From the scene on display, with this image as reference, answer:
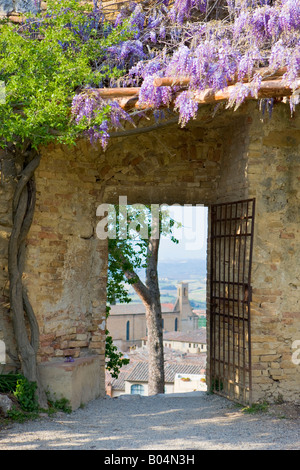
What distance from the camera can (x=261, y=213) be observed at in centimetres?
549

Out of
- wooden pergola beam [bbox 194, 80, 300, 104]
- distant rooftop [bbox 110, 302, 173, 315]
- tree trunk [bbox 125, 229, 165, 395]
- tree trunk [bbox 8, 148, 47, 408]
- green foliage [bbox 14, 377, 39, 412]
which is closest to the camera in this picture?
wooden pergola beam [bbox 194, 80, 300, 104]

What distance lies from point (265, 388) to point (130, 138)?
3.09 metres

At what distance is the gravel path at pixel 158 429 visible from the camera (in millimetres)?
4227

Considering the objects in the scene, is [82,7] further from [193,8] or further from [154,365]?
[154,365]

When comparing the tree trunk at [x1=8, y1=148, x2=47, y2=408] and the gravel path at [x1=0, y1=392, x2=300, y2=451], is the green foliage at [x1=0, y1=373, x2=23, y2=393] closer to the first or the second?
the tree trunk at [x1=8, y1=148, x2=47, y2=408]

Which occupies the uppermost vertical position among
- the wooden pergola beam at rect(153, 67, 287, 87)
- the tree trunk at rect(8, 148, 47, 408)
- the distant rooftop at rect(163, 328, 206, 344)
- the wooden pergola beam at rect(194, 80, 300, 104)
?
the wooden pergola beam at rect(153, 67, 287, 87)

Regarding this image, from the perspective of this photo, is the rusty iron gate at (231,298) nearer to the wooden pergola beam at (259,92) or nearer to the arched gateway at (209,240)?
the arched gateway at (209,240)

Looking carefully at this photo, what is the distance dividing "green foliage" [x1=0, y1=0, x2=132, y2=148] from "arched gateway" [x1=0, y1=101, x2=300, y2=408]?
0.89m

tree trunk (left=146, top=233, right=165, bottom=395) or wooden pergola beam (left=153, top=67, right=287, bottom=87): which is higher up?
wooden pergola beam (left=153, top=67, right=287, bottom=87)

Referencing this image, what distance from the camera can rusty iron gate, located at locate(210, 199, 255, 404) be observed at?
5480mm

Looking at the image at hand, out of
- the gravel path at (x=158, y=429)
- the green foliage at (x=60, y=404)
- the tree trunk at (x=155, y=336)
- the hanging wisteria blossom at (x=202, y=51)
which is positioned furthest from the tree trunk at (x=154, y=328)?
the hanging wisteria blossom at (x=202, y=51)

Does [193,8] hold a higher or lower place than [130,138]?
higher

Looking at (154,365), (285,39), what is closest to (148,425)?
(285,39)

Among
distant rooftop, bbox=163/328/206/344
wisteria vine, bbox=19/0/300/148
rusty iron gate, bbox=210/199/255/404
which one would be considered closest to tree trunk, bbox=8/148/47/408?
wisteria vine, bbox=19/0/300/148
